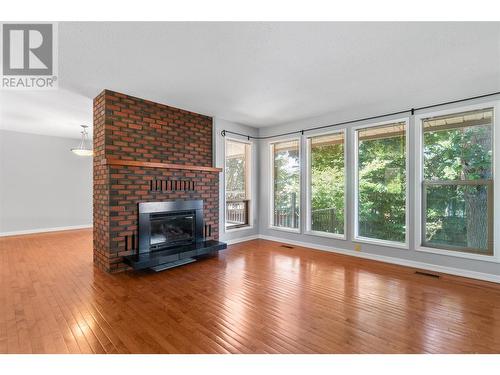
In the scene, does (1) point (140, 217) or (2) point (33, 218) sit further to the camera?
(2) point (33, 218)

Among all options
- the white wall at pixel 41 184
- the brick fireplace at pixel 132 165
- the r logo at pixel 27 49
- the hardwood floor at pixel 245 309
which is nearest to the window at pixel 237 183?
the brick fireplace at pixel 132 165

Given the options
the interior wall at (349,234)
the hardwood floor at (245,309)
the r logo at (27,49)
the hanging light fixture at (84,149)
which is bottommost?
the hardwood floor at (245,309)

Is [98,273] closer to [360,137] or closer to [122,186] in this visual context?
[122,186]

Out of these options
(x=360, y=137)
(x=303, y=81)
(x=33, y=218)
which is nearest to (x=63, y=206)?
(x=33, y=218)

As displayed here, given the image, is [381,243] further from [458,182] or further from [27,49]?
[27,49]

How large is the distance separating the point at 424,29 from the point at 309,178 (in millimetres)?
3238

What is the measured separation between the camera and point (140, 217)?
378cm

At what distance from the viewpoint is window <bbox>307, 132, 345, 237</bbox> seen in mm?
4691

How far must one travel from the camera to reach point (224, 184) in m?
5.20

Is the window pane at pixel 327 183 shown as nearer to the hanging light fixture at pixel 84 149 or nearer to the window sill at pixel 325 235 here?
the window sill at pixel 325 235

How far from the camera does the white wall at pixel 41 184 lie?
240 inches

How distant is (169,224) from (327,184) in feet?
10.3

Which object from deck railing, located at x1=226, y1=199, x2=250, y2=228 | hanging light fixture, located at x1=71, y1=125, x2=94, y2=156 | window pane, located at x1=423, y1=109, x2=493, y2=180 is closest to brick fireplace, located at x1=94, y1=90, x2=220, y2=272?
deck railing, located at x1=226, y1=199, x2=250, y2=228

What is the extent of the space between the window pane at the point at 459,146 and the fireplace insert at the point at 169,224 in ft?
12.9
